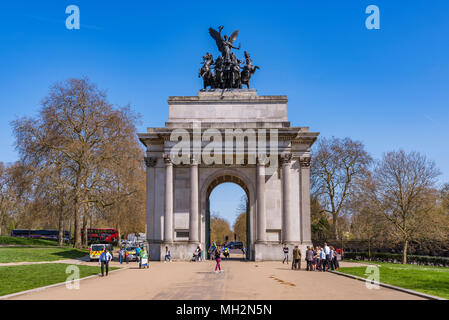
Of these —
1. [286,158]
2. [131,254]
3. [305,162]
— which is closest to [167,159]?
[131,254]

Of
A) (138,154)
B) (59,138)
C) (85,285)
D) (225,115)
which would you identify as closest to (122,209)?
(138,154)

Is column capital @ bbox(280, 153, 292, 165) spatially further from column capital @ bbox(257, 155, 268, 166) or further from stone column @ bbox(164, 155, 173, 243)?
stone column @ bbox(164, 155, 173, 243)

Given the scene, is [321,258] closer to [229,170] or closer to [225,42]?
[229,170]

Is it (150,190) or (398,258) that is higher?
(150,190)

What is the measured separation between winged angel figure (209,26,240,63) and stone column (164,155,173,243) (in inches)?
477

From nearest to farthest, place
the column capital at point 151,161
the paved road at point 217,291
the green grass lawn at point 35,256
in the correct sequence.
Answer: the paved road at point 217,291, the green grass lawn at point 35,256, the column capital at point 151,161

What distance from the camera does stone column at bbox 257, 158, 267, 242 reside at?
39000 millimetres

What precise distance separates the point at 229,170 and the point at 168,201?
631 centimetres

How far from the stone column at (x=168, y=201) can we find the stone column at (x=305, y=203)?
38.7ft

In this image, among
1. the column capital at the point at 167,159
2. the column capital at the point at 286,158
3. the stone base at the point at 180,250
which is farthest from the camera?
the column capital at the point at 167,159

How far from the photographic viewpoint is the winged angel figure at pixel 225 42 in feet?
146

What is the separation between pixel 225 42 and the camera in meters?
44.8
